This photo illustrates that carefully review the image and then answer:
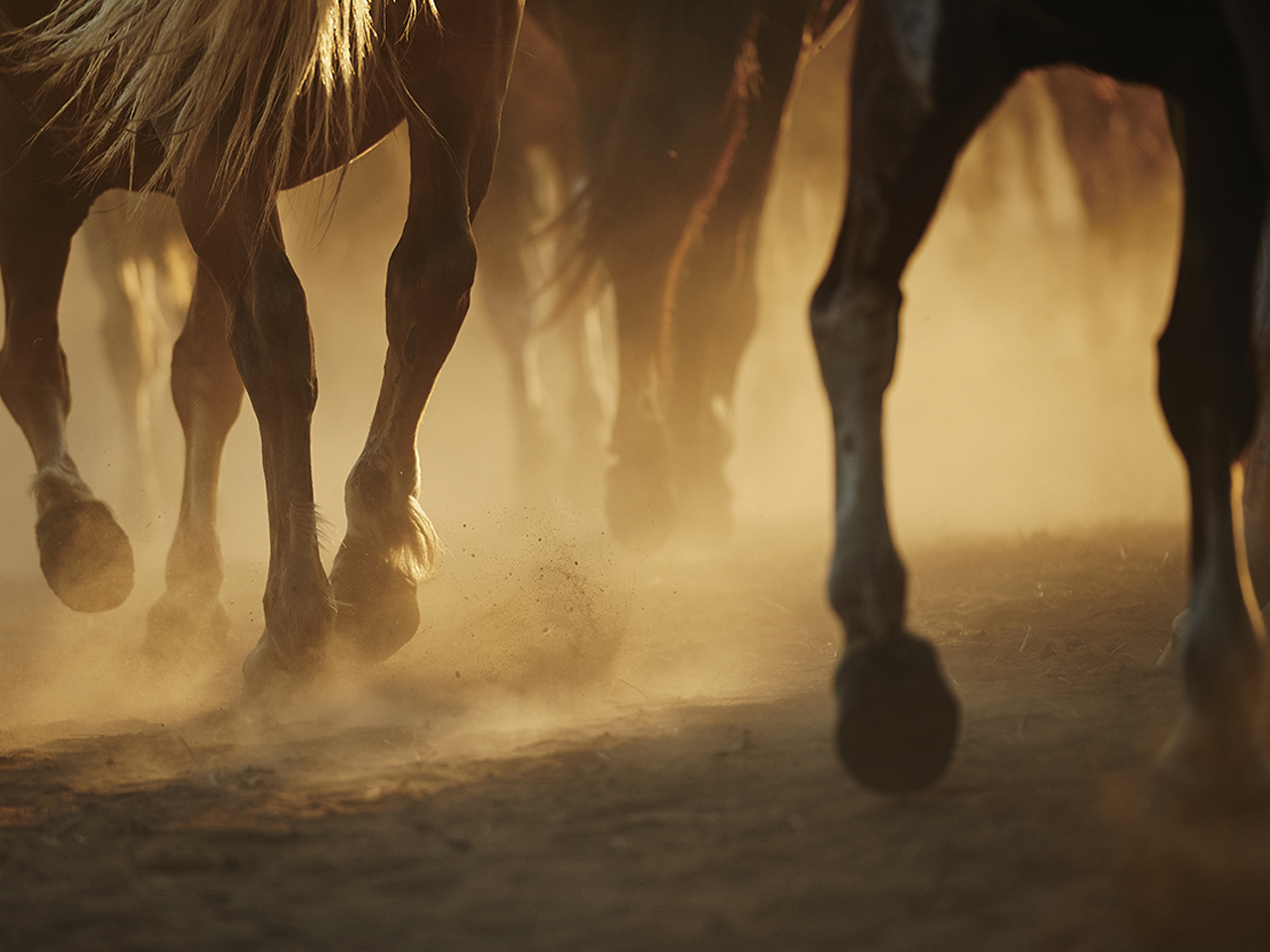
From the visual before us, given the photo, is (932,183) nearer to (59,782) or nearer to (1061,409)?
(59,782)

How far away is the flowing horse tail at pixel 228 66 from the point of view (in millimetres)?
2543

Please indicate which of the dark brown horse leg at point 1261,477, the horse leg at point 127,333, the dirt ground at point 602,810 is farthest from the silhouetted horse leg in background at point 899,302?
the horse leg at point 127,333

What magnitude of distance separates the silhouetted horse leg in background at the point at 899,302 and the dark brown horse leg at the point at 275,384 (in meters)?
1.28

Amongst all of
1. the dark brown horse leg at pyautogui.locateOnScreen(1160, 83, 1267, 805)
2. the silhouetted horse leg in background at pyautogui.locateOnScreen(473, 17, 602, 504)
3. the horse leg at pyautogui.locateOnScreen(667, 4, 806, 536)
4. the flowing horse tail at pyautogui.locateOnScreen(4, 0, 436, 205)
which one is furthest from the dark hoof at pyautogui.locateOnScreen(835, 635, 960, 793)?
the silhouetted horse leg in background at pyautogui.locateOnScreen(473, 17, 602, 504)

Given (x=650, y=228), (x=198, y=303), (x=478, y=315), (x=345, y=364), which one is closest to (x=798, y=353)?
(x=478, y=315)

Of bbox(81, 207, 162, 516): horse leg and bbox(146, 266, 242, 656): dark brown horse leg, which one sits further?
bbox(81, 207, 162, 516): horse leg

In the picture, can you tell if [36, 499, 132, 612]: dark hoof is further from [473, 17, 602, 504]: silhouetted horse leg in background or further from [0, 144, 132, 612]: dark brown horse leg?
[473, 17, 602, 504]: silhouetted horse leg in background

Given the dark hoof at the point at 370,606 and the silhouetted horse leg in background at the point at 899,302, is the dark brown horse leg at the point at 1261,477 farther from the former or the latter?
the dark hoof at the point at 370,606

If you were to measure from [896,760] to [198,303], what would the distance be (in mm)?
2737

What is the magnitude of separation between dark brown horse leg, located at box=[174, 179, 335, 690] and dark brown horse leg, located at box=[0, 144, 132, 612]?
0.71 meters

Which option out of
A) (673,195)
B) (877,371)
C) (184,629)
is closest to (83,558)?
(184,629)

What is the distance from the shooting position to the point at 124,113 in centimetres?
287

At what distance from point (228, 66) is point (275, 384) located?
638 millimetres

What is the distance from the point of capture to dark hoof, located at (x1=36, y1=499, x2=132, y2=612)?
10.2 feet
